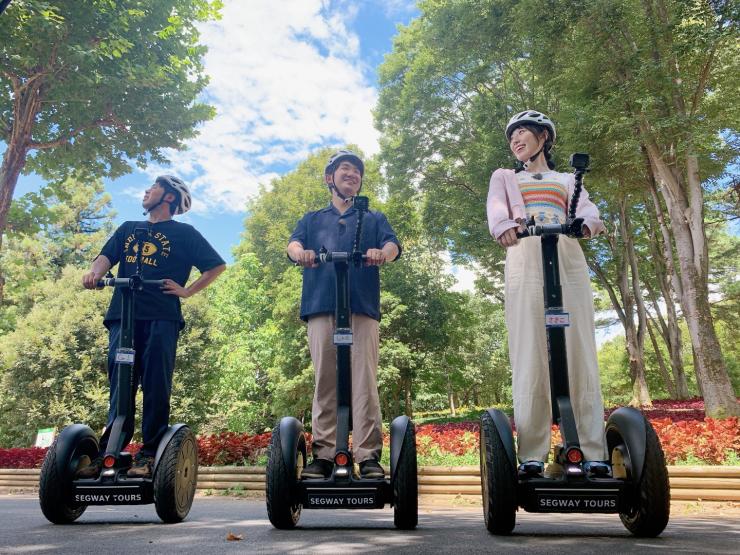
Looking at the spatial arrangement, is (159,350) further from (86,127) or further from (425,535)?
(86,127)

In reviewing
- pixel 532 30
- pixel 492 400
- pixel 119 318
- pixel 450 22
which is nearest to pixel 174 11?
pixel 450 22

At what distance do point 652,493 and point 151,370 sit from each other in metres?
2.88

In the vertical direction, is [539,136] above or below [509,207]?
above

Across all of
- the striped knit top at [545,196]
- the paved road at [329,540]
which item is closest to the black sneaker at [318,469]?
the paved road at [329,540]

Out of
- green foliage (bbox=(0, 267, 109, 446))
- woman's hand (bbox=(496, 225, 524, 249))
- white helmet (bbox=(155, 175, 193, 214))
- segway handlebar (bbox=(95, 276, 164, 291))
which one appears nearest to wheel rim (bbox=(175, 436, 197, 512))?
segway handlebar (bbox=(95, 276, 164, 291))

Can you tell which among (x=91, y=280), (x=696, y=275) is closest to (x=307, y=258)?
(x=91, y=280)

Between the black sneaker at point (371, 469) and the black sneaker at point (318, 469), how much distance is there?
0.17m

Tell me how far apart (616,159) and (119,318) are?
10998mm

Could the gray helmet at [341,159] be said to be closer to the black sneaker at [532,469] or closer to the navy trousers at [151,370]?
the navy trousers at [151,370]

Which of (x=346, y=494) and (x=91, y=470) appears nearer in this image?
(x=346, y=494)

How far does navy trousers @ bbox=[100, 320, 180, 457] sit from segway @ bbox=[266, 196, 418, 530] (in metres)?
0.98

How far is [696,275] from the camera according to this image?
36.0ft

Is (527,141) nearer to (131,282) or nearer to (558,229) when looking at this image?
(558,229)

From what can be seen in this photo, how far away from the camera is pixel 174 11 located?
15.4 meters
